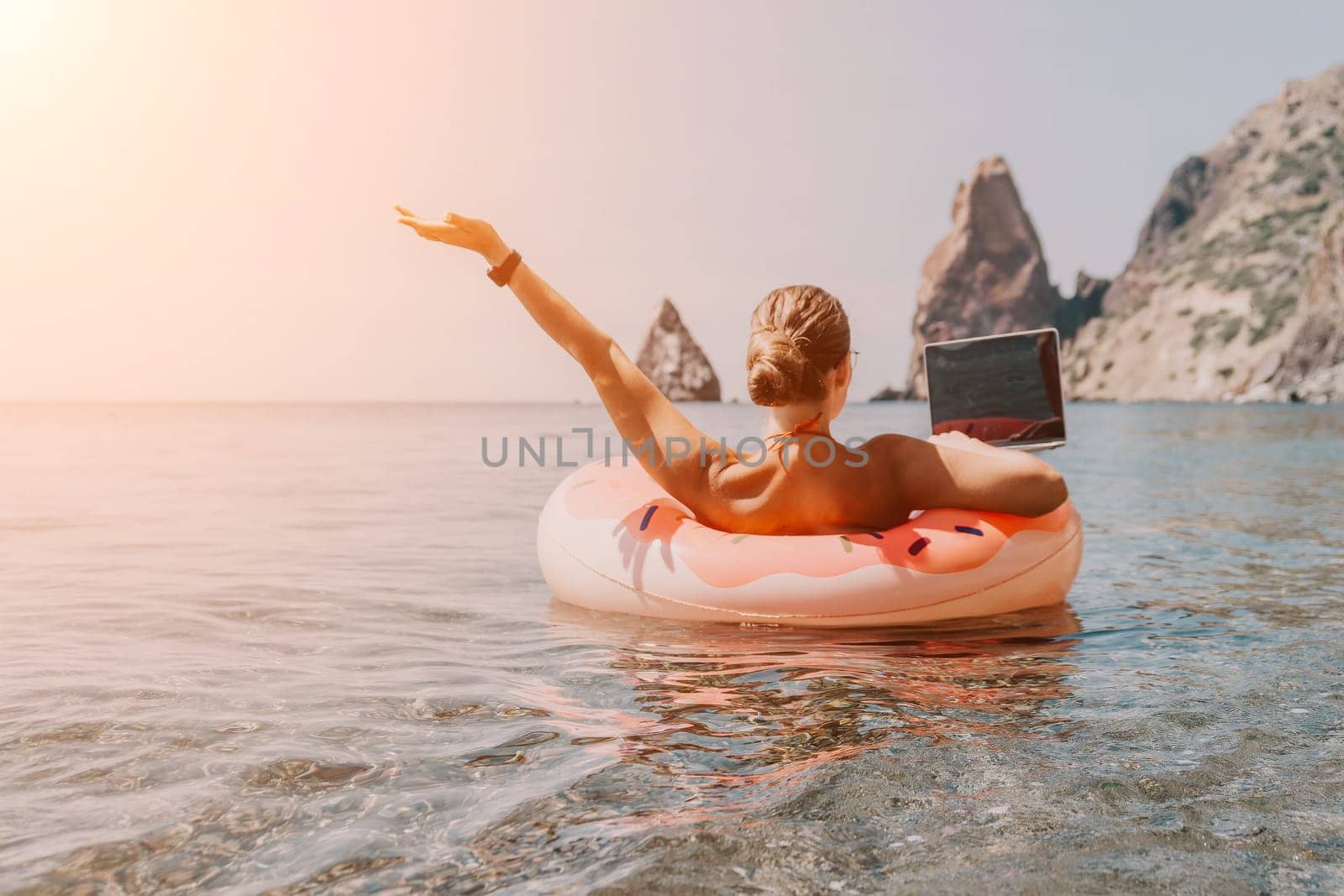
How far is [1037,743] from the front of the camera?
2.86 m

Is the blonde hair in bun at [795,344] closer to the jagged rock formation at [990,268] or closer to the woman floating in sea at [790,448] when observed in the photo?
the woman floating in sea at [790,448]

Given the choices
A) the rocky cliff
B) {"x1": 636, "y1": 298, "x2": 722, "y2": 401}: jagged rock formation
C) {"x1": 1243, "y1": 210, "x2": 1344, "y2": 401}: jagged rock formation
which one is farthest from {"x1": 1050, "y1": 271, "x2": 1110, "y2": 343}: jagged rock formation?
{"x1": 1243, "y1": 210, "x2": 1344, "y2": 401}: jagged rock formation

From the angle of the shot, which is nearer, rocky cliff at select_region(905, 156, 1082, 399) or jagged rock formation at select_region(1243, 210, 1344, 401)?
jagged rock formation at select_region(1243, 210, 1344, 401)

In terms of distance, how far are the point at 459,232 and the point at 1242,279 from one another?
122905 millimetres

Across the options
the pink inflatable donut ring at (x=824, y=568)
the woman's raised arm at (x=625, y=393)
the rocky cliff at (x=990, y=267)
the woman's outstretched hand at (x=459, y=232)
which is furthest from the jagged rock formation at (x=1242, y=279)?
the woman's outstretched hand at (x=459, y=232)

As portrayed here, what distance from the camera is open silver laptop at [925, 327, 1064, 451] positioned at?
5.52 m

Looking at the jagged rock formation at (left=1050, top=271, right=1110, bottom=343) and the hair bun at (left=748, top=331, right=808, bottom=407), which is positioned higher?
the jagged rock formation at (left=1050, top=271, right=1110, bottom=343)

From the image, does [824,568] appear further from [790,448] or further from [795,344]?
[795,344]

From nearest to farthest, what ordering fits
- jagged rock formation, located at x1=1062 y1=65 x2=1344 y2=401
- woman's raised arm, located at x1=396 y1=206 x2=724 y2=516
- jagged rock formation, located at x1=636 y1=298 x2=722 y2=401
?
woman's raised arm, located at x1=396 y1=206 x2=724 y2=516 < jagged rock formation, located at x1=1062 y1=65 x2=1344 y2=401 < jagged rock formation, located at x1=636 y1=298 x2=722 y2=401

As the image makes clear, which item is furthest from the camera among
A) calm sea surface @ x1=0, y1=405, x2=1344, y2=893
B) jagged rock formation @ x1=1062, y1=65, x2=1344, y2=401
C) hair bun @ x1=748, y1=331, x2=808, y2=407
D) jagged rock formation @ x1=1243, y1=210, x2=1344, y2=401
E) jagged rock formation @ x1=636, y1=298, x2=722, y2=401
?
jagged rock formation @ x1=636, y1=298, x2=722, y2=401

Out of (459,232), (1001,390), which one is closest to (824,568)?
(1001,390)

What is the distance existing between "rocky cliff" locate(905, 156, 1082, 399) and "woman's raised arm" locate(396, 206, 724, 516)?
15314 centimetres

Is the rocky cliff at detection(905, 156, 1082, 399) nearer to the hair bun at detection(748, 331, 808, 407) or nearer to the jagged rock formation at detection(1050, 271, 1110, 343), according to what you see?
the jagged rock formation at detection(1050, 271, 1110, 343)

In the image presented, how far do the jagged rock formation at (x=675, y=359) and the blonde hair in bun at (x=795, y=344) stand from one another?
10701 cm
